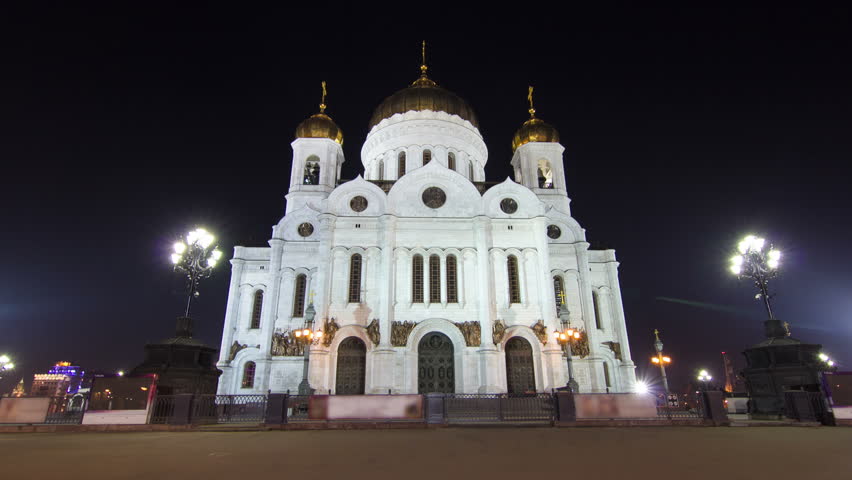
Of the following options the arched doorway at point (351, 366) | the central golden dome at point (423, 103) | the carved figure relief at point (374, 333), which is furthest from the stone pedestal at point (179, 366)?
the central golden dome at point (423, 103)

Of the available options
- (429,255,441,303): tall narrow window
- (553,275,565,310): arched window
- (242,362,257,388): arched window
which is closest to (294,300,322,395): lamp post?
(242,362,257,388): arched window

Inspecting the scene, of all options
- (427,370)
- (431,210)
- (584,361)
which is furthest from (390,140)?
(584,361)

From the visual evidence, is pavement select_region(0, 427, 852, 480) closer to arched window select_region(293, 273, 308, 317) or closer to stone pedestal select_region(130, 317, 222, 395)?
stone pedestal select_region(130, 317, 222, 395)

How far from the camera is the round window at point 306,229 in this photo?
2728cm

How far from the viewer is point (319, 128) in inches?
1236

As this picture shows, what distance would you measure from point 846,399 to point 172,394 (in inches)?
789

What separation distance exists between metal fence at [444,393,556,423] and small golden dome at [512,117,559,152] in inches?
863

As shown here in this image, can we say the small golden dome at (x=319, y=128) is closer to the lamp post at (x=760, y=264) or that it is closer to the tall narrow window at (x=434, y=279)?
the tall narrow window at (x=434, y=279)

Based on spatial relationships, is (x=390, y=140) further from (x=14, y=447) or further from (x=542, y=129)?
(x=14, y=447)

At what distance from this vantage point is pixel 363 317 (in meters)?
23.2

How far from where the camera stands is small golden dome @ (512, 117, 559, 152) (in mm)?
32344

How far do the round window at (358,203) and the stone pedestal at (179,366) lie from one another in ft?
42.6

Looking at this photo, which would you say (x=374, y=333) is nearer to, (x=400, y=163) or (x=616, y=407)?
(x=616, y=407)

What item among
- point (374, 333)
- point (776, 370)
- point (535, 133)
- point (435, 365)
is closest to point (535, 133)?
point (535, 133)
